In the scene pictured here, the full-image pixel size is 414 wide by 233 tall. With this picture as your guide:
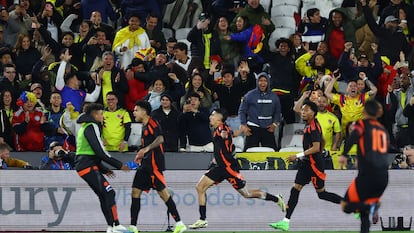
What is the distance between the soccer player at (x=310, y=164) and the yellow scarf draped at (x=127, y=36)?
5667 millimetres

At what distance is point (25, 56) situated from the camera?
24.4m

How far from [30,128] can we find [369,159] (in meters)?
8.66

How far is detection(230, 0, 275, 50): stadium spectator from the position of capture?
24.7m

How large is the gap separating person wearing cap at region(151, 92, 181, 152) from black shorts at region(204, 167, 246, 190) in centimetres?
244

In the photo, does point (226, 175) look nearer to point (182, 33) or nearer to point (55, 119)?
point (55, 119)

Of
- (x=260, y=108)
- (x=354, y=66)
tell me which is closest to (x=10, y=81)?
(x=260, y=108)

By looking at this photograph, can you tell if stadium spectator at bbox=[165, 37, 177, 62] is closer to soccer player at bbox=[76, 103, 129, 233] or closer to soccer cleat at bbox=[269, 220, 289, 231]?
soccer cleat at bbox=[269, 220, 289, 231]

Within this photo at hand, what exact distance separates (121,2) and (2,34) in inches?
109

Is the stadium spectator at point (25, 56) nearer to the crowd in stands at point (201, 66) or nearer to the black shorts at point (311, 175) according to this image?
the crowd in stands at point (201, 66)

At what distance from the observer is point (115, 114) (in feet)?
73.5

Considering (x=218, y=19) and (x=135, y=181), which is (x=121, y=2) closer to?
(x=218, y=19)

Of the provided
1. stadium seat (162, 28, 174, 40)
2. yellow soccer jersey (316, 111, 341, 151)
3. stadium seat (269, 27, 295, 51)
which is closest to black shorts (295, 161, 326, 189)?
yellow soccer jersey (316, 111, 341, 151)

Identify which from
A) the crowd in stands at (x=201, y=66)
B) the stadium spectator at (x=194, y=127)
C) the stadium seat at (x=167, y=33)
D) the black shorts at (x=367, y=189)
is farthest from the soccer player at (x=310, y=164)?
the stadium seat at (x=167, y=33)

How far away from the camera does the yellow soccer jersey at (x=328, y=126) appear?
22.3m
